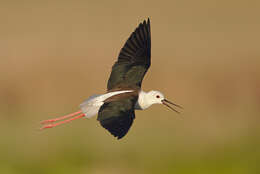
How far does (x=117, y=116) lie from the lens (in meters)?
7.43

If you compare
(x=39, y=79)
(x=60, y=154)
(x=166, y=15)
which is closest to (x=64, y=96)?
(x=39, y=79)

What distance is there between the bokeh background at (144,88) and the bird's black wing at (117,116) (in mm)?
3481

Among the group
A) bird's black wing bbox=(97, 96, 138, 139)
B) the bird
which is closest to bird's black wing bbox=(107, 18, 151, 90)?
the bird

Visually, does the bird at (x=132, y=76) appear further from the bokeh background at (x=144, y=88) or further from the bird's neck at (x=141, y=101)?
the bokeh background at (x=144, y=88)

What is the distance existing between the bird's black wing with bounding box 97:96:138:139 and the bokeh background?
3.48m

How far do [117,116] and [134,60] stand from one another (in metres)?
1.23

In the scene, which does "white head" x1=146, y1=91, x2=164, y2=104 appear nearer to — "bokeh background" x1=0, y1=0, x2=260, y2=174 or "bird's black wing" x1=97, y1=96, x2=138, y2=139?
"bird's black wing" x1=97, y1=96, x2=138, y2=139

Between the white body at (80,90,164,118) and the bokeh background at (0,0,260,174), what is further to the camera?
the bokeh background at (0,0,260,174)

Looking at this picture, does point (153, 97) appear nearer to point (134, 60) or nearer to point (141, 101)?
point (141, 101)

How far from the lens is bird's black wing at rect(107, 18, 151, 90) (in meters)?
8.45

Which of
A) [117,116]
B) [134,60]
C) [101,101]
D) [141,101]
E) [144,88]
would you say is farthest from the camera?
[144,88]

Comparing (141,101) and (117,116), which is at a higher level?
(141,101)

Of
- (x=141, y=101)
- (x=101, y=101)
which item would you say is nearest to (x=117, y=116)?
(x=101, y=101)

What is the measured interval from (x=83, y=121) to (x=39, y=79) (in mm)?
2247
